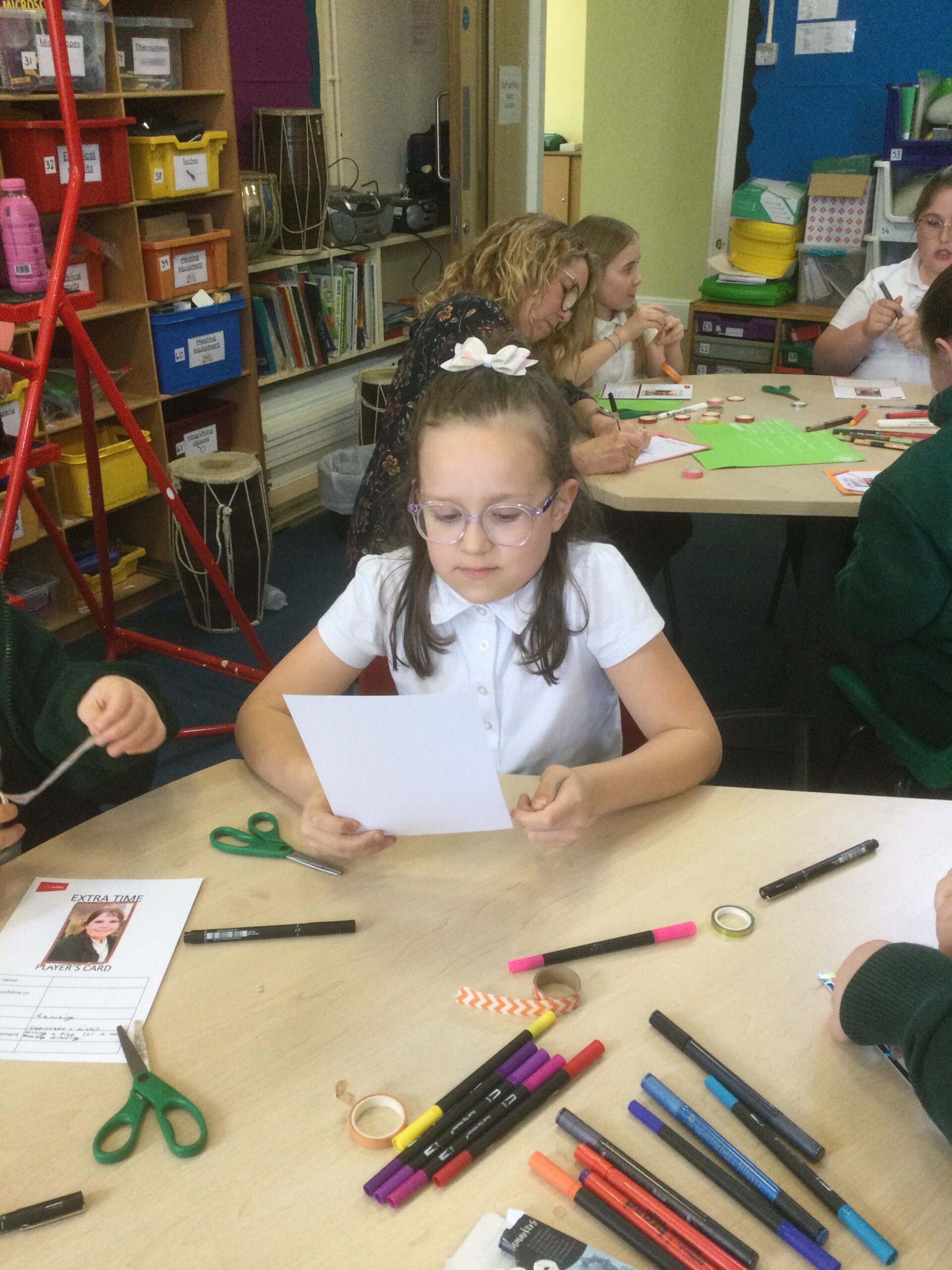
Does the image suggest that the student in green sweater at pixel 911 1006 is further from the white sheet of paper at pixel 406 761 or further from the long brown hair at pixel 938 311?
the long brown hair at pixel 938 311

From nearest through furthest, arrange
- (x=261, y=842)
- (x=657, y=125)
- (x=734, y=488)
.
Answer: (x=261, y=842)
(x=734, y=488)
(x=657, y=125)

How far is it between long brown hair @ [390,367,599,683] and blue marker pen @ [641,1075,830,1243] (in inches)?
24.4

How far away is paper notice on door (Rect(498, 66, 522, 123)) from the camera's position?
4230 mm

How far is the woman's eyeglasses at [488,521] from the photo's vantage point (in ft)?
3.75

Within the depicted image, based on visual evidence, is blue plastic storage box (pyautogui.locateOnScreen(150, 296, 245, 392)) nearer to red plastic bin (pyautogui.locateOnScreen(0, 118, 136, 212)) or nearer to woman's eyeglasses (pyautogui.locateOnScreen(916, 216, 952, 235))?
red plastic bin (pyautogui.locateOnScreen(0, 118, 136, 212))

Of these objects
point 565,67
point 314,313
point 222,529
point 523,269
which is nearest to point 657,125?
point 565,67

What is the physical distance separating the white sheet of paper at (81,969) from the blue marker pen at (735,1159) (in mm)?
396

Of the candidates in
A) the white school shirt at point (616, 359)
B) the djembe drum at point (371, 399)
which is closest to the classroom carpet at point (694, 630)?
the djembe drum at point (371, 399)

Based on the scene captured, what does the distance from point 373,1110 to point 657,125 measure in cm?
530

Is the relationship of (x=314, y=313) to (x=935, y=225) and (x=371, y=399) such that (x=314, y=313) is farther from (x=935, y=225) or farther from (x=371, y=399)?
(x=935, y=225)

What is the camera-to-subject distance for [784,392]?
2670 mm

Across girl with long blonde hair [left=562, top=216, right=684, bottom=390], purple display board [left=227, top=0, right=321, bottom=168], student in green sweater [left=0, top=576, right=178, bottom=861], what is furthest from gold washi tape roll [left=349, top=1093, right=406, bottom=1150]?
purple display board [left=227, top=0, right=321, bottom=168]

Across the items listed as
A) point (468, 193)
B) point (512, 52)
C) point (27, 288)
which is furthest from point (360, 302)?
point (27, 288)

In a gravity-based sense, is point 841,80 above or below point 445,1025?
above
